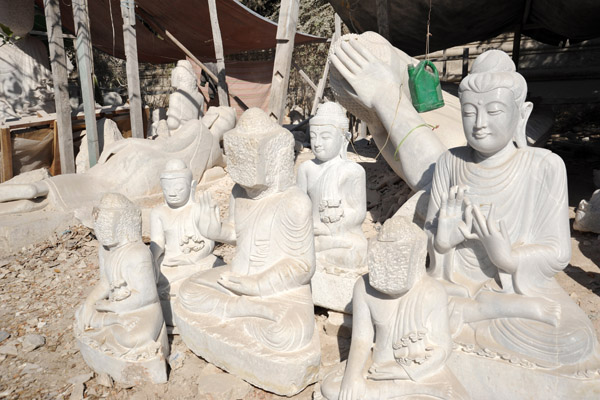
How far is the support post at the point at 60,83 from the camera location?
24.0ft

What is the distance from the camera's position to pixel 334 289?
12.1 ft

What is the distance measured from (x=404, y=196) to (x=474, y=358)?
3649mm

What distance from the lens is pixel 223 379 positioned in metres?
2.98

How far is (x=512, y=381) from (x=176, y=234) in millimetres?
2620

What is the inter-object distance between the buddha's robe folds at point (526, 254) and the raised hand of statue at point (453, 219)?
13cm

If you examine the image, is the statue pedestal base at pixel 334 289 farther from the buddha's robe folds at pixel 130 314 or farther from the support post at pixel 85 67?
the support post at pixel 85 67

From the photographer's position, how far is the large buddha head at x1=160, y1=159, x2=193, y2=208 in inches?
145

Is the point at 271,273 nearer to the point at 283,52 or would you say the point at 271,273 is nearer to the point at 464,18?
the point at 283,52

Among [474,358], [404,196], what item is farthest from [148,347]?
[404,196]

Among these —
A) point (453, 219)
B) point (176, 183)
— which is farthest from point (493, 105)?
point (176, 183)

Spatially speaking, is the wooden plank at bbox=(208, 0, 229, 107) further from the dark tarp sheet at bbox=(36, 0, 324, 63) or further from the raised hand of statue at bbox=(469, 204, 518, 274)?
the raised hand of statue at bbox=(469, 204, 518, 274)

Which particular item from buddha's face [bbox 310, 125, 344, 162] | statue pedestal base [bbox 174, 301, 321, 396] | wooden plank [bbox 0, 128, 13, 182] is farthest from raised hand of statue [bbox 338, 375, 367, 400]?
wooden plank [bbox 0, 128, 13, 182]

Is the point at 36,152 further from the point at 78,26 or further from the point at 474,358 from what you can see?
the point at 474,358

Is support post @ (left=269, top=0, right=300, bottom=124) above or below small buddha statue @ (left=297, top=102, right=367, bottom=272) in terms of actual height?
above
